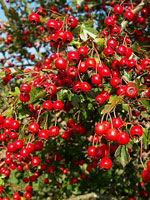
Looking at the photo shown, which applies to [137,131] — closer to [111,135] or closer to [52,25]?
[111,135]

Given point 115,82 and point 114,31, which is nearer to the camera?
point 115,82

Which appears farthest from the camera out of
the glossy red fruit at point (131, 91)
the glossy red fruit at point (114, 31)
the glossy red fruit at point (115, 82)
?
the glossy red fruit at point (114, 31)

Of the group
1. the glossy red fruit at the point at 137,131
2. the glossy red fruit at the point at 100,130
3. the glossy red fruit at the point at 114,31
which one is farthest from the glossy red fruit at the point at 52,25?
the glossy red fruit at the point at 137,131

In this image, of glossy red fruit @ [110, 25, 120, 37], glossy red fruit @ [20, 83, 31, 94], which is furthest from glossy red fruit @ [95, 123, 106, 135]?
glossy red fruit @ [110, 25, 120, 37]

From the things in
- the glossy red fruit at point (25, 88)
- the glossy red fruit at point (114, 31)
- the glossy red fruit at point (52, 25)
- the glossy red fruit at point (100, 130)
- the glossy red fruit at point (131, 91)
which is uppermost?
the glossy red fruit at point (52, 25)

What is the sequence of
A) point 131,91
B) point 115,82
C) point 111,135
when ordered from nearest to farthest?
point 111,135
point 131,91
point 115,82

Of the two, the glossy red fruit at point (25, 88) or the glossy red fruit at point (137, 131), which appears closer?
the glossy red fruit at point (137, 131)

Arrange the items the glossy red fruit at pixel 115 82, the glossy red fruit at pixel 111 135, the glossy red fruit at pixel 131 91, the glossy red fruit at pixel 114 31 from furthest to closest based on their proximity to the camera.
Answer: the glossy red fruit at pixel 114 31, the glossy red fruit at pixel 115 82, the glossy red fruit at pixel 131 91, the glossy red fruit at pixel 111 135

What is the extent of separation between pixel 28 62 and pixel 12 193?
2.75 meters

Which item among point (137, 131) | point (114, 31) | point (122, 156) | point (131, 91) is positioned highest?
point (114, 31)

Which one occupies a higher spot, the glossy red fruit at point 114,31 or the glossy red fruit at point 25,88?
the glossy red fruit at point 114,31

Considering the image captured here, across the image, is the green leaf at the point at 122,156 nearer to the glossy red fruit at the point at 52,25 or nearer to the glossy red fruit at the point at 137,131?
the glossy red fruit at the point at 137,131

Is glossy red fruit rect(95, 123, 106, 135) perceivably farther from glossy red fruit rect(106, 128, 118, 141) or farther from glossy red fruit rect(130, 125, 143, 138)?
glossy red fruit rect(130, 125, 143, 138)

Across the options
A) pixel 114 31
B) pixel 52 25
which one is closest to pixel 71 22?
pixel 52 25
